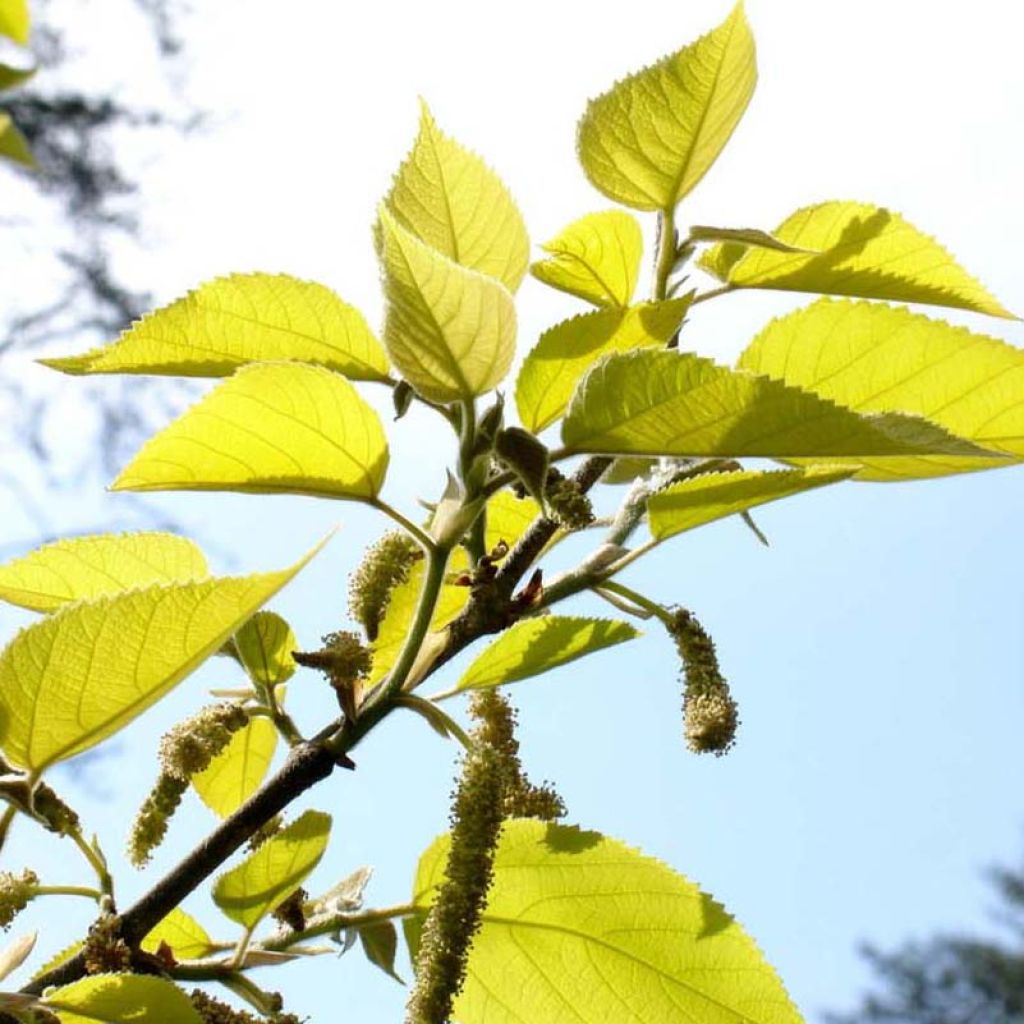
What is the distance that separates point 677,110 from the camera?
1.17 meters

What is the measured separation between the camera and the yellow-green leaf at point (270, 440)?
0.93 m

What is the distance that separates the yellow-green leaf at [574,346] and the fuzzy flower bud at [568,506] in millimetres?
134

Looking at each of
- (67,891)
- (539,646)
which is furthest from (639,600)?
(67,891)

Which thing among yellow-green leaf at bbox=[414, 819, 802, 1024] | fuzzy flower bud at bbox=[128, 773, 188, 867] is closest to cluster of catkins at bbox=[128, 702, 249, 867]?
fuzzy flower bud at bbox=[128, 773, 188, 867]

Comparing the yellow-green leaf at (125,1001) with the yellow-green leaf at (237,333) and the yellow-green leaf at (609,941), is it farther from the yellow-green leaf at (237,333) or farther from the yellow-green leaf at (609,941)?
the yellow-green leaf at (237,333)

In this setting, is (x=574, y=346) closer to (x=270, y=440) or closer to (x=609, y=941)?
(x=270, y=440)

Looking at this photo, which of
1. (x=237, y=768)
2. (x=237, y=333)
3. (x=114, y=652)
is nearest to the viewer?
(x=114, y=652)

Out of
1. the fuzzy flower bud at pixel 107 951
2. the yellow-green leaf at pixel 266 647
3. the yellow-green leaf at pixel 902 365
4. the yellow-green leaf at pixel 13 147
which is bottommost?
the fuzzy flower bud at pixel 107 951

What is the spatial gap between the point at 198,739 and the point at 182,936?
25 cm

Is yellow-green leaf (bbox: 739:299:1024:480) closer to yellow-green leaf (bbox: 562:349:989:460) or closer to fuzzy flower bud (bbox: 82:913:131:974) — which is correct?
yellow-green leaf (bbox: 562:349:989:460)

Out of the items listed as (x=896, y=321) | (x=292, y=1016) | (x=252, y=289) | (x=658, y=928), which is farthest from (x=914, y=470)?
(x=292, y=1016)

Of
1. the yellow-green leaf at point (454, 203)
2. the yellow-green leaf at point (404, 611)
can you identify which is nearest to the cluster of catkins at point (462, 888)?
the yellow-green leaf at point (404, 611)

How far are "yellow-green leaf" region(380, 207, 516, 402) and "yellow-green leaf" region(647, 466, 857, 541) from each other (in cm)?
19

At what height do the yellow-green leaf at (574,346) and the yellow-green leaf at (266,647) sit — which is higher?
the yellow-green leaf at (574,346)
